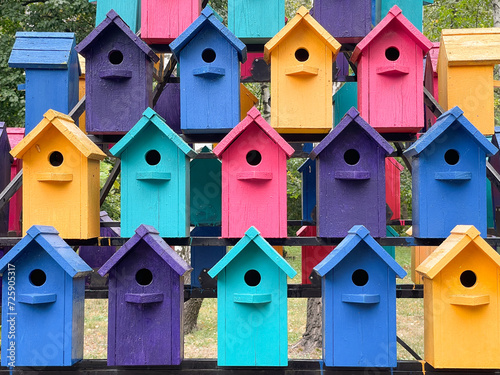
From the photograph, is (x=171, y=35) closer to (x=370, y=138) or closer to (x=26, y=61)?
(x=26, y=61)

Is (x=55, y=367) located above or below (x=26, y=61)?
below

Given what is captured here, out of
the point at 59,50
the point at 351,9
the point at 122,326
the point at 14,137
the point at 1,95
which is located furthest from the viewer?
the point at 1,95

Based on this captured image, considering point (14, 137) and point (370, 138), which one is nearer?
point (370, 138)

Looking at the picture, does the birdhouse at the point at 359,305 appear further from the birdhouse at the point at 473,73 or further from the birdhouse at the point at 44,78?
the birdhouse at the point at 44,78

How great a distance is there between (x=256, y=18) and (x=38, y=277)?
243cm

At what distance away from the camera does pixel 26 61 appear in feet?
14.4

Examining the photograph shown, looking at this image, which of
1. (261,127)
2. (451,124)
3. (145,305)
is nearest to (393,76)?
(451,124)

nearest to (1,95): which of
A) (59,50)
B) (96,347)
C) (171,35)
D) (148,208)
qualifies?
(96,347)

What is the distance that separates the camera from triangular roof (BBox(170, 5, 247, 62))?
3.87 metres

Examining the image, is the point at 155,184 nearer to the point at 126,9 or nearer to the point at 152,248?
the point at 152,248

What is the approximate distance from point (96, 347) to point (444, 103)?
6.63 metres

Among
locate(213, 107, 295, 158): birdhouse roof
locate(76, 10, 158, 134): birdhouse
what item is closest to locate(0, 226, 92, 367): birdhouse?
locate(76, 10, 158, 134): birdhouse

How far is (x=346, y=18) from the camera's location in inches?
166

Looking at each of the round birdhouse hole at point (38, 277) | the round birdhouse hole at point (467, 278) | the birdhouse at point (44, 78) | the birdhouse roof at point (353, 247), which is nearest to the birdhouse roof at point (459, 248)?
the birdhouse roof at point (353, 247)
